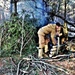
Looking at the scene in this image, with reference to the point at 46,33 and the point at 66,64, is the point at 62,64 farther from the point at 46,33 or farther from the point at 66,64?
the point at 46,33

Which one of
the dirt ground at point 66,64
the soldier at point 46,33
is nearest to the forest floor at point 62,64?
the dirt ground at point 66,64

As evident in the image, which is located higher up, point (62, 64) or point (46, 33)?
point (46, 33)

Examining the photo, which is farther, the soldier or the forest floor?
the soldier

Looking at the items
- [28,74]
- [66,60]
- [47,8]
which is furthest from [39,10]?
[28,74]

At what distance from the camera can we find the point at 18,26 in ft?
29.7

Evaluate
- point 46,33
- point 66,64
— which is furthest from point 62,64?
point 46,33

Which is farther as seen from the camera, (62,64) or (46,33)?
(46,33)

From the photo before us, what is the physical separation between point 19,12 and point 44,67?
9.34 ft

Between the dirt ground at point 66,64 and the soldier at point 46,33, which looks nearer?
the dirt ground at point 66,64

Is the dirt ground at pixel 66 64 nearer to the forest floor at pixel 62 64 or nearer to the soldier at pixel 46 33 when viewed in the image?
the forest floor at pixel 62 64

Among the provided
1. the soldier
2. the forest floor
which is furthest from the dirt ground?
the soldier

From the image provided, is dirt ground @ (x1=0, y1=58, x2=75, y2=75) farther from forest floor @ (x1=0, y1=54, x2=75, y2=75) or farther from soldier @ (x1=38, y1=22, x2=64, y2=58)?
soldier @ (x1=38, y1=22, x2=64, y2=58)

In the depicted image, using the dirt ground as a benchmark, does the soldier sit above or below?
above

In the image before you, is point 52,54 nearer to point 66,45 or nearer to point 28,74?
point 66,45
